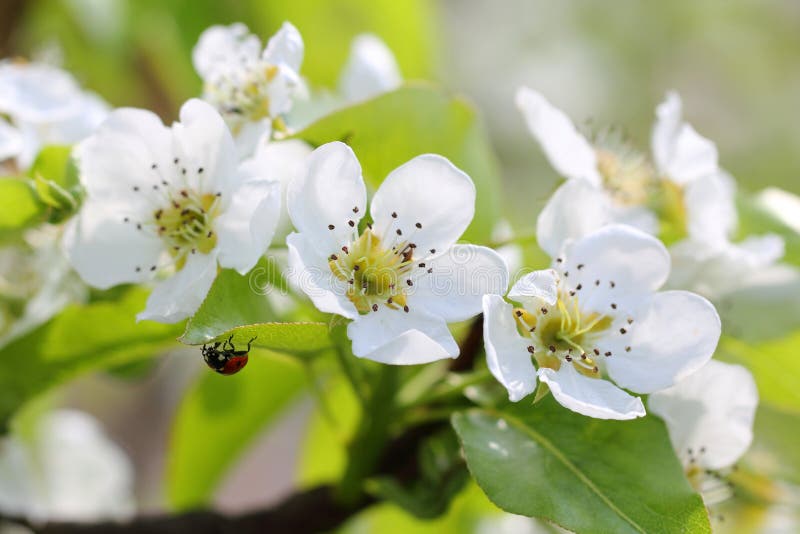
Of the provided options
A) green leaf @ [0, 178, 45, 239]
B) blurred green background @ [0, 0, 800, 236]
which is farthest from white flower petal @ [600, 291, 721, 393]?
blurred green background @ [0, 0, 800, 236]

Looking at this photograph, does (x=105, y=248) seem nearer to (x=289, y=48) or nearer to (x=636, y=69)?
(x=289, y=48)

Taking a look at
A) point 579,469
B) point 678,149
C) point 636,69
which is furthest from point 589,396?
point 636,69

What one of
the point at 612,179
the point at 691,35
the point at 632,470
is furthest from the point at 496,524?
the point at 691,35

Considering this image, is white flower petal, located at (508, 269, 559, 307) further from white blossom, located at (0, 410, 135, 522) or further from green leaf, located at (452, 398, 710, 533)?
white blossom, located at (0, 410, 135, 522)

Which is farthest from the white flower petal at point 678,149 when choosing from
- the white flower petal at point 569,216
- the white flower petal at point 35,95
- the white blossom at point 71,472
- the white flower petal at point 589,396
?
the white blossom at point 71,472

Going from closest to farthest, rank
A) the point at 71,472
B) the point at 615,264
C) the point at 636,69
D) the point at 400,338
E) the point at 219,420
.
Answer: the point at 400,338
the point at 615,264
the point at 219,420
the point at 71,472
the point at 636,69

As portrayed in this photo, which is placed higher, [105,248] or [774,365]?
[105,248]
